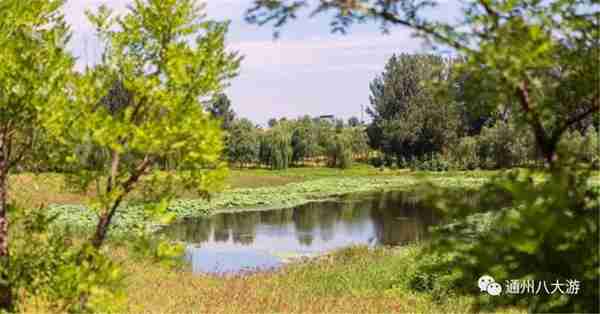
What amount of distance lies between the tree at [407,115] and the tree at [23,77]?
231 feet

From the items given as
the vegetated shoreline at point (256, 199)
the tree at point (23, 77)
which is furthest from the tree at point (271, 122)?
the tree at point (23, 77)

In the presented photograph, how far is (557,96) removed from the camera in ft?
12.2

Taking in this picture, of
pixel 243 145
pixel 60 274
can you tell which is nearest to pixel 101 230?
pixel 60 274

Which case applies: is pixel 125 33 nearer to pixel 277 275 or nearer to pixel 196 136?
pixel 196 136

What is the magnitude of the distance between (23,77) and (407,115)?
267 feet

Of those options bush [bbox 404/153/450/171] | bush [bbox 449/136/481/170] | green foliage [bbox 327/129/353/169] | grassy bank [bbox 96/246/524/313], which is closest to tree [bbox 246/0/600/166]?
grassy bank [bbox 96/246/524/313]

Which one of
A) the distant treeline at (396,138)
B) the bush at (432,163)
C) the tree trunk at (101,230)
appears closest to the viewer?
the tree trunk at (101,230)

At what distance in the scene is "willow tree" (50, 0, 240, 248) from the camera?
466cm

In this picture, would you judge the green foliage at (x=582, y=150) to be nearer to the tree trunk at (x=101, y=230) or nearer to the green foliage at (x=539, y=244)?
the green foliage at (x=539, y=244)

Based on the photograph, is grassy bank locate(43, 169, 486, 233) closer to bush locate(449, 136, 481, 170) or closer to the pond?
the pond

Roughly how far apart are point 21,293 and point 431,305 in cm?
864

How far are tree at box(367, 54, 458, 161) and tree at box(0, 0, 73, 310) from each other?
70468 mm

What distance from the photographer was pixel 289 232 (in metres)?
30.7

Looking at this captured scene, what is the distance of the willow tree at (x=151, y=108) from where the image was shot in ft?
15.3
